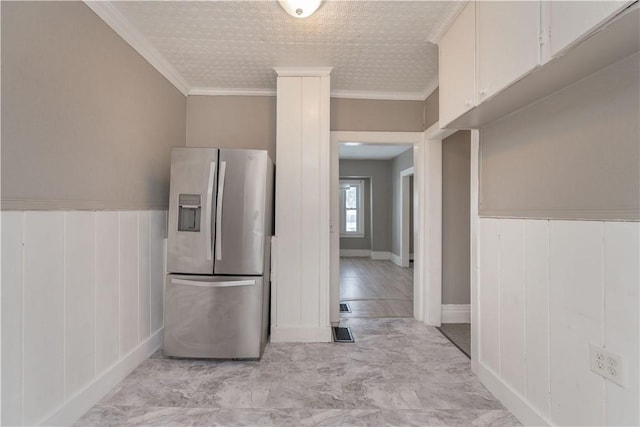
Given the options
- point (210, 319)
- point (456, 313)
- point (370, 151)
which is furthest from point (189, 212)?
point (370, 151)

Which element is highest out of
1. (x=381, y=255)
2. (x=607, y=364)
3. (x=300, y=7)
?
(x=300, y=7)

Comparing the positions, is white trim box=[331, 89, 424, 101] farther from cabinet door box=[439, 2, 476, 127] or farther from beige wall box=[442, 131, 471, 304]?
cabinet door box=[439, 2, 476, 127]

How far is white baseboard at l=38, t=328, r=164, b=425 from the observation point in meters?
1.57

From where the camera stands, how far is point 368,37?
7.31 feet

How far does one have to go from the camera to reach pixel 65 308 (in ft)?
5.19

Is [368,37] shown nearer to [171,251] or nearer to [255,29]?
[255,29]

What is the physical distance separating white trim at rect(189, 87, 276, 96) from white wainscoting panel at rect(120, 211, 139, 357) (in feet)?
5.27

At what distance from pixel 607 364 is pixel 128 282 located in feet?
8.68

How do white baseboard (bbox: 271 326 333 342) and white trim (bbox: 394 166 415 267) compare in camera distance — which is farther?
white trim (bbox: 394 166 415 267)

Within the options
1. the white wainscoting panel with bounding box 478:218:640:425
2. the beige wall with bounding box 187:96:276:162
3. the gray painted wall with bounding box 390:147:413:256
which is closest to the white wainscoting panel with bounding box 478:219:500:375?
the white wainscoting panel with bounding box 478:218:640:425

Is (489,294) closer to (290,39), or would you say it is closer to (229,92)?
(290,39)

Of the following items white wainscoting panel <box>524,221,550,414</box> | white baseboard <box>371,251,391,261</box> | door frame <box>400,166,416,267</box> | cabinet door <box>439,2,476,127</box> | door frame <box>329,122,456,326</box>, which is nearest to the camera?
white wainscoting panel <box>524,221,550,414</box>

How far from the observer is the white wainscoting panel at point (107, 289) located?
183 cm

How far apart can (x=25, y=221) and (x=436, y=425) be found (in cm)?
229
